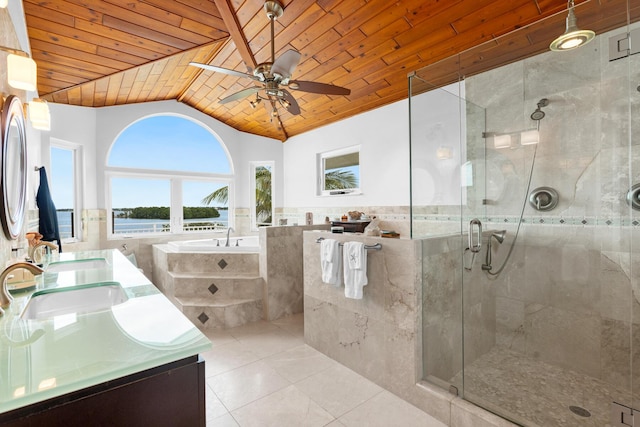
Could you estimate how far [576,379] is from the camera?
2064mm

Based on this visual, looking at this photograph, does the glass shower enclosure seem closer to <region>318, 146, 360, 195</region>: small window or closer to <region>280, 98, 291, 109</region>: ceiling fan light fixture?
<region>280, 98, 291, 109</region>: ceiling fan light fixture

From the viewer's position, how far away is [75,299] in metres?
1.48

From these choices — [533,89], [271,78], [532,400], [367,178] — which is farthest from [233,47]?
[532,400]

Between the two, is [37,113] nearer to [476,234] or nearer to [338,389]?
[338,389]

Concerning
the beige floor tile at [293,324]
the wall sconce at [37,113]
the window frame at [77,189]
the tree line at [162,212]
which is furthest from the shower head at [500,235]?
the window frame at [77,189]

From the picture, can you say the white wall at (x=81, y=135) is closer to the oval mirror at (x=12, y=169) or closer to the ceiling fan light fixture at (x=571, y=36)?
the oval mirror at (x=12, y=169)

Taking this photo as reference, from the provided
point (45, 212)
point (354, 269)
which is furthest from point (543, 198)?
point (45, 212)

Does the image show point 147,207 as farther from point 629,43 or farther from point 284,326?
point 629,43

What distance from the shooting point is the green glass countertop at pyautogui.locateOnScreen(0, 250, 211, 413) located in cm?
67

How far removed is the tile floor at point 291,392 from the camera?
5.92 feet

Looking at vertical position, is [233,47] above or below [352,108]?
above

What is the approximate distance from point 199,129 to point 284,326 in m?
3.70

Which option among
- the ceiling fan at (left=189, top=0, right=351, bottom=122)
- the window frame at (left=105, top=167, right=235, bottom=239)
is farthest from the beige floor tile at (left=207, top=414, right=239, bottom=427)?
the window frame at (left=105, top=167, right=235, bottom=239)

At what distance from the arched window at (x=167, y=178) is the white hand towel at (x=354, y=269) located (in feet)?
12.1
